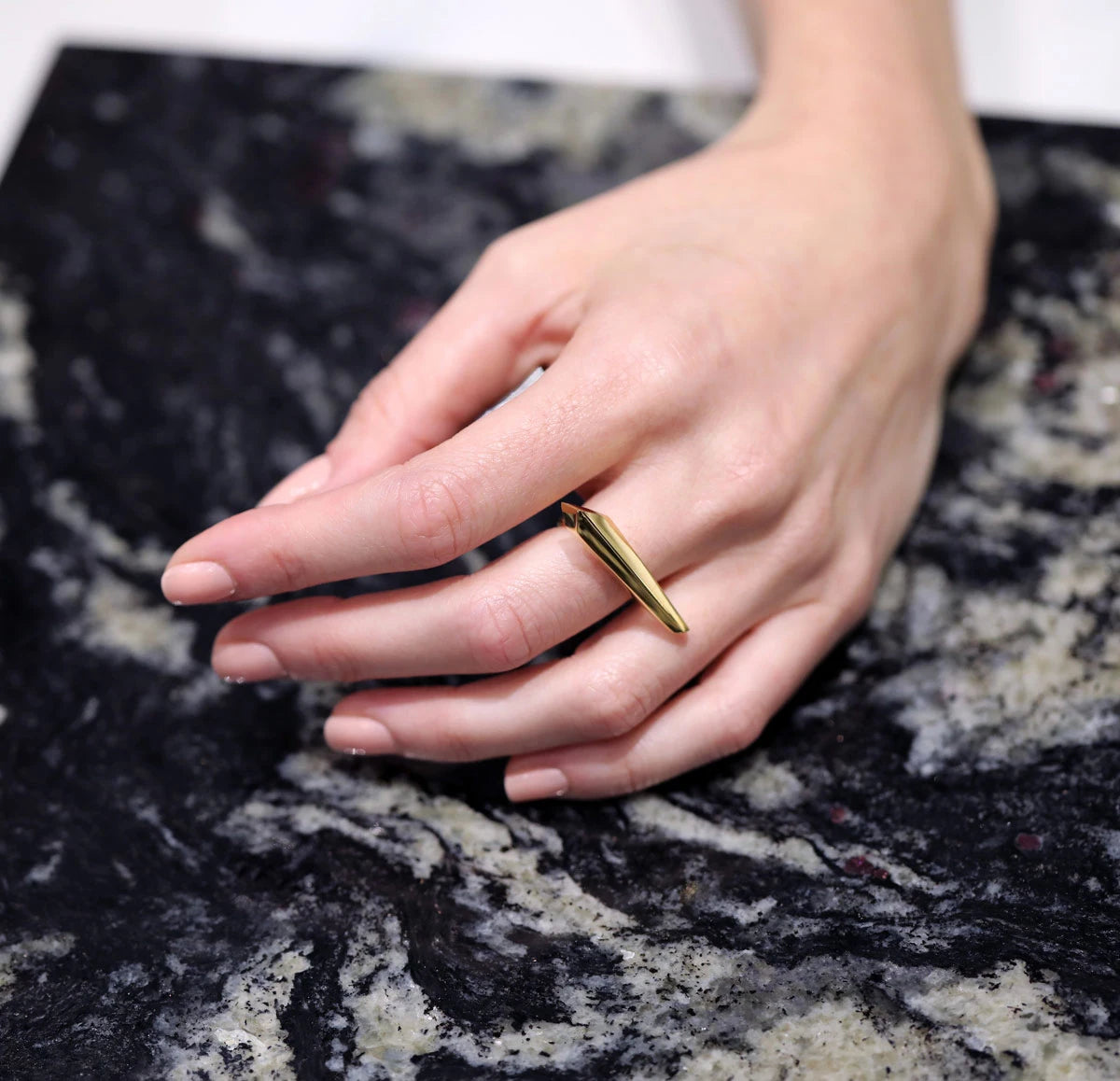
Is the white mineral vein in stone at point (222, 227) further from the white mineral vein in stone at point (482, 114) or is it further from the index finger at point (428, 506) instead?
the index finger at point (428, 506)

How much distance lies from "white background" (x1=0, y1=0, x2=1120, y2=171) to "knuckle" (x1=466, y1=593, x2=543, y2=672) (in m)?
0.82

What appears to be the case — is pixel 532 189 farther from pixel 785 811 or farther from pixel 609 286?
pixel 785 811

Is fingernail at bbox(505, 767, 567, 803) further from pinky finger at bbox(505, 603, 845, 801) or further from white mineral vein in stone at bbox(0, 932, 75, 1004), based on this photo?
white mineral vein in stone at bbox(0, 932, 75, 1004)

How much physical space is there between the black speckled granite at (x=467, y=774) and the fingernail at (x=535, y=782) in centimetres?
3

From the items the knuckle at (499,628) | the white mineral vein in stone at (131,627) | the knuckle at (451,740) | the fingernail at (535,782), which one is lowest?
the fingernail at (535,782)

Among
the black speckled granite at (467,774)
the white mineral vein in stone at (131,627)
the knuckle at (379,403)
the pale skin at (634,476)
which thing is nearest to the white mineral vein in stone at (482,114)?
the black speckled granite at (467,774)

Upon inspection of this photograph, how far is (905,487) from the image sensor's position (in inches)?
36.7

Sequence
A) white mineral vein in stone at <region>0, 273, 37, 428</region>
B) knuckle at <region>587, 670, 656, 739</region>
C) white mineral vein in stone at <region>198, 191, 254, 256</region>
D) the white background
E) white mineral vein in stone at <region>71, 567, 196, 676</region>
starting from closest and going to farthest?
knuckle at <region>587, 670, 656, 739</region> < white mineral vein in stone at <region>71, 567, 196, 676</region> < white mineral vein in stone at <region>0, 273, 37, 428</region> < white mineral vein in stone at <region>198, 191, 254, 256</region> < the white background

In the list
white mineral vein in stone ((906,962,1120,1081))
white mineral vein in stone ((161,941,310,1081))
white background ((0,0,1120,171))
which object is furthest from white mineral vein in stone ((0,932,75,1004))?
white background ((0,0,1120,171))

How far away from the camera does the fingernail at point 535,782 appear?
0.81 metres

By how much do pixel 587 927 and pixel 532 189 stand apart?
31.3 inches

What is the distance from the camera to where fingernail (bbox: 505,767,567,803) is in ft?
2.65

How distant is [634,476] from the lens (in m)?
0.78

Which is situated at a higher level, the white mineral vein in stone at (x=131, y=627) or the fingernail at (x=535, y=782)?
the white mineral vein in stone at (x=131, y=627)
